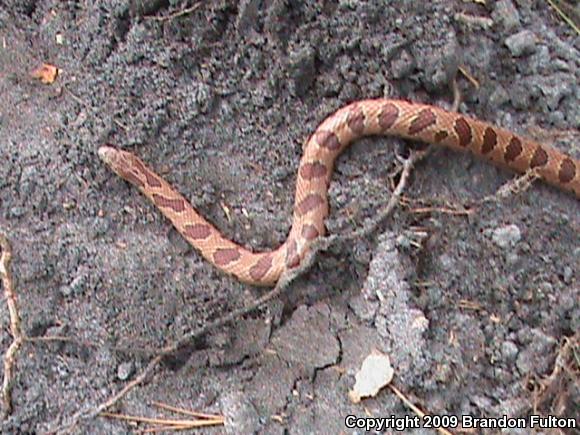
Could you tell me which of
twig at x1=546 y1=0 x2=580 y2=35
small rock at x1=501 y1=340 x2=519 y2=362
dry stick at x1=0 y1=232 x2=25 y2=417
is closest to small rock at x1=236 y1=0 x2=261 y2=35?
dry stick at x1=0 y1=232 x2=25 y2=417

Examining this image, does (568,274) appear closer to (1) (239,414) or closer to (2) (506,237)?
(2) (506,237)

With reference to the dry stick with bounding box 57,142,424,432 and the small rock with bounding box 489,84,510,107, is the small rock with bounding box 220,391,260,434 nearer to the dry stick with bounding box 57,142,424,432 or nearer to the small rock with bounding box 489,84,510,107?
the dry stick with bounding box 57,142,424,432

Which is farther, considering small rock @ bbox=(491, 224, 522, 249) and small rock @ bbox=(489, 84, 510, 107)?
small rock @ bbox=(489, 84, 510, 107)

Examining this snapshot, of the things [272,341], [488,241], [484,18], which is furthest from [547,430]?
[484,18]

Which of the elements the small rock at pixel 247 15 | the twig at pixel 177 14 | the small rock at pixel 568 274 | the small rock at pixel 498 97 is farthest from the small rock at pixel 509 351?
the twig at pixel 177 14

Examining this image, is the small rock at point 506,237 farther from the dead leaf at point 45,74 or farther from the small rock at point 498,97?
the dead leaf at point 45,74

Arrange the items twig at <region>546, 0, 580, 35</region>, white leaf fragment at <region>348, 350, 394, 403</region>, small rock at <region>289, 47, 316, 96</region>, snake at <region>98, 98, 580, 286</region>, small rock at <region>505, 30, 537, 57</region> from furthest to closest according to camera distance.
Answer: twig at <region>546, 0, 580, 35</region>
small rock at <region>505, 30, 537, 57</region>
small rock at <region>289, 47, 316, 96</region>
snake at <region>98, 98, 580, 286</region>
white leaf fragment at <region>348, 350, 394, 403</region>
